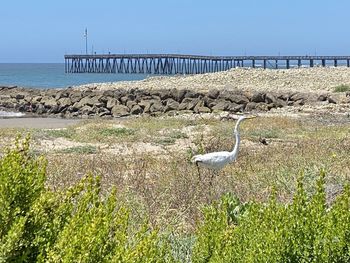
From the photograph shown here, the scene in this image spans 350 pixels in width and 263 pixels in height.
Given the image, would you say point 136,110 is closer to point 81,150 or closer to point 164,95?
point 164,95

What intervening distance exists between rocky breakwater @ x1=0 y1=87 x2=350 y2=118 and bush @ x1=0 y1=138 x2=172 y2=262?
2244 centimetres

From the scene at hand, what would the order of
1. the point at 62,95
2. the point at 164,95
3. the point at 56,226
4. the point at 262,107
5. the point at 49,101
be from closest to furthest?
the point at 56,226
the point at 262,107
the point at 164,95
the point at 49,101
the point at 62,95

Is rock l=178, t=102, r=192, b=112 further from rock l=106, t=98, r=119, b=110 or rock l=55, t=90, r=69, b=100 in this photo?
rock l=55, t=90, r=69, b=100

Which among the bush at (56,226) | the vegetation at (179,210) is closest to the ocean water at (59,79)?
the vegetation at (179,210)

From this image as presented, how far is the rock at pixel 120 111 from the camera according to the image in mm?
27844

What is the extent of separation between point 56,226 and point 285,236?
1.18 meters

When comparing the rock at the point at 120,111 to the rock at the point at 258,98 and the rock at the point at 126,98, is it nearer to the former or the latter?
the rock at the point at 126,98

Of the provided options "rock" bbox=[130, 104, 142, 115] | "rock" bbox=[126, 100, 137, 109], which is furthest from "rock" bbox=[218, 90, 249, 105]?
"rock" bbox=[126, 100, 137, 109]

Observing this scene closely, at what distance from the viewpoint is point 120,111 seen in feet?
92.3

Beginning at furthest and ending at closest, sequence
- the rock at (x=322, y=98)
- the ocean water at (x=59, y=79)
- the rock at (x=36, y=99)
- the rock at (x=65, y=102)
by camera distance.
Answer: the ocean water at (x=59, y=79) < the rock at (x=36, y=99) < the rock at (x=65, y=102) < the rock at (x=322, y=98)

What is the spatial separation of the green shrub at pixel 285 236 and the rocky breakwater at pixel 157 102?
2231 cm

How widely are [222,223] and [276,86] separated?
32793 mm

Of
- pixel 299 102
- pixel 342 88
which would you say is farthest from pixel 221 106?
pixel 342 88

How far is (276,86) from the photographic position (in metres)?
35.6
